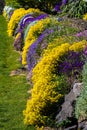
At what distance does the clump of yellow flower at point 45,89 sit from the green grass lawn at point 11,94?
0.30 m

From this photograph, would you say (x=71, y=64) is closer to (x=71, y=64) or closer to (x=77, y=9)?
(x=71, y=64)

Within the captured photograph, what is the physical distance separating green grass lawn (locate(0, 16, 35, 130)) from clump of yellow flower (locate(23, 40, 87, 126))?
30 centimetres

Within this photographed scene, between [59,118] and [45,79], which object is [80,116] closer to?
[59,118]

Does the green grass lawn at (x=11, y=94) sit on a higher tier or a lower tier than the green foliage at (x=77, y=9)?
lower

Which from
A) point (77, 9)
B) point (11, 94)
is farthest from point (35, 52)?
point (77, 9)

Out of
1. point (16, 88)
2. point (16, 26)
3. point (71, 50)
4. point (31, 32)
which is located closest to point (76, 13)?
point (16, 26)

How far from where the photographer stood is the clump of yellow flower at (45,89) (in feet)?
30.1

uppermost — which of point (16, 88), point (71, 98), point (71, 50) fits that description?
point (71, 50)

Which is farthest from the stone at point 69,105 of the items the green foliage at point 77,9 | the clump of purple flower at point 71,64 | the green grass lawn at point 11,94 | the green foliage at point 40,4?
the green foliage at point 40,4

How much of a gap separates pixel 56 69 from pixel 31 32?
5.15 meters

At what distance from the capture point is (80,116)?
811 cm

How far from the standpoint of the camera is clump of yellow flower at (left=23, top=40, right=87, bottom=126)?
9164 mm

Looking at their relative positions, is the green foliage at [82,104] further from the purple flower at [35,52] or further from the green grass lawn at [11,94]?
the purple flower at [35,52]

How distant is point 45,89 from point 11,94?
2.55 meters
